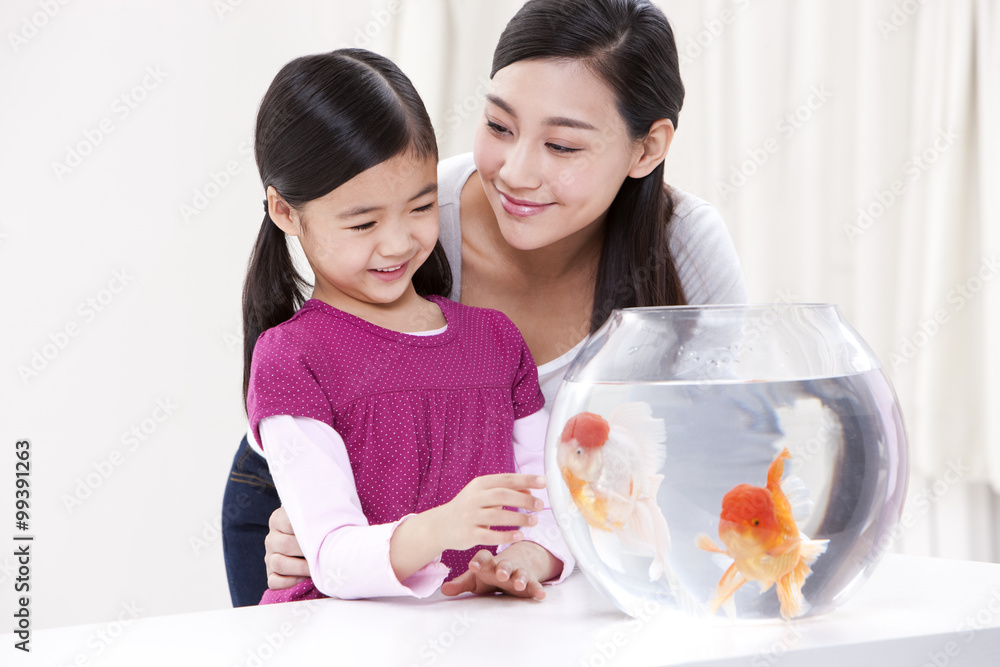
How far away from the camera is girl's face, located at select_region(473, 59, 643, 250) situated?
1.05 metres

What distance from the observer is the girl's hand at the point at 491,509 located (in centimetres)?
66

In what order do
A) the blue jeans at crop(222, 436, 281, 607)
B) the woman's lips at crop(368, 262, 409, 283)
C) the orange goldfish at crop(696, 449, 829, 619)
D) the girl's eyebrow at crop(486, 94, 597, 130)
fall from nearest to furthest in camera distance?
the orange goldfish at crop(696, 449, 829, 619)
the woman's lips at crop(368, 262, 409, 283)
the girl's eyebrow at crop(486, 94, 597, 130)
the blue jeans at crop(222, 436, 281, 607)

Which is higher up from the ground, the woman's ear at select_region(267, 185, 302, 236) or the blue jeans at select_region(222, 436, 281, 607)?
the woman's ear at select_region(267, 185, 302, 236)

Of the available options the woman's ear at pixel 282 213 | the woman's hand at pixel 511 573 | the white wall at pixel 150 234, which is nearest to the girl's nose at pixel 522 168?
the woman's ear at pixel 282 213

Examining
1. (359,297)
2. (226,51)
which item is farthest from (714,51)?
(359,297)

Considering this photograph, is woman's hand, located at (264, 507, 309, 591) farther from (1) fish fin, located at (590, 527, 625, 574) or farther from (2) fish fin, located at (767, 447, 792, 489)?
(2) fish fin, located at (767, 447, 792, 489)

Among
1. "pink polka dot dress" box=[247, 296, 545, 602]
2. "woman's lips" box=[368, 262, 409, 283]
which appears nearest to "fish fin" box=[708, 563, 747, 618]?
"pink polka dot dress" box=[247, 296, 545, 602]

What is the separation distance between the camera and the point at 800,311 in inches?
23.1

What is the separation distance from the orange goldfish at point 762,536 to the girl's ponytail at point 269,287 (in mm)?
622

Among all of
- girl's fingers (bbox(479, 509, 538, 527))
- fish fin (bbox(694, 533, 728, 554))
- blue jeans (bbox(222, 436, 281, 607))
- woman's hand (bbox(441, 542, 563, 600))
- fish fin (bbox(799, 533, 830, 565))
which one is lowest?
blue jeans (bbox(222, 436, 281, 607))

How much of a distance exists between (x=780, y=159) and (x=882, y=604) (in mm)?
1833

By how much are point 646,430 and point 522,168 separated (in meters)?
0.55

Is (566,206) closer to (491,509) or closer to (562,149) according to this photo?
(562,149)

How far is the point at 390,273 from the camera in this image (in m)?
0.94
